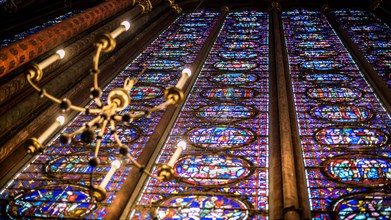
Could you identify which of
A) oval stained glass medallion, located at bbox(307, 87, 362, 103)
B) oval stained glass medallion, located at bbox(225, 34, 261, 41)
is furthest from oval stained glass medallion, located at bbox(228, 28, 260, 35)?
oval stained glass medallion, located at bbox(307, 87, 362, 103)

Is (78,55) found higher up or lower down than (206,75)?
lower down

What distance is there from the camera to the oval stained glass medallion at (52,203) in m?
5.96

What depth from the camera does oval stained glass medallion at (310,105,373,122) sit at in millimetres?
8180

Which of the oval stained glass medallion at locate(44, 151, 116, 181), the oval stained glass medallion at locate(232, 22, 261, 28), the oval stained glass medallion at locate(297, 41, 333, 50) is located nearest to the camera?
the oval stained glass medallion at locate(44, 151, 116, 181)

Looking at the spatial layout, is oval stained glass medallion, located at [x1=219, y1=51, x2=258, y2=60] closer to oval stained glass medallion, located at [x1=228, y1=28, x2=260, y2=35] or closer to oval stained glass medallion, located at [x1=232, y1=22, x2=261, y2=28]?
oval stained glass medallion, located at [x1=228, y1=28, x2=260, y2=35]

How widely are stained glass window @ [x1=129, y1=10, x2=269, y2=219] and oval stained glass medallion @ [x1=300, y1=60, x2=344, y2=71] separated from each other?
0.93 metres

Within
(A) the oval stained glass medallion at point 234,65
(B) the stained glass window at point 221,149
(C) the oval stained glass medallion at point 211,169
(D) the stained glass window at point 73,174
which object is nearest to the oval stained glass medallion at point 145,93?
(D) the stained glass window at point 73,174

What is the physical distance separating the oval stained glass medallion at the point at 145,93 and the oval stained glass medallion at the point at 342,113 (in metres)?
3.07

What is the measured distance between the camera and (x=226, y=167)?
6.86 meters

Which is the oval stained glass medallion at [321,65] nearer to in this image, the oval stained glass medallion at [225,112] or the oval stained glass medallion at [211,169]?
the oval stained glass medallion at [225,112]

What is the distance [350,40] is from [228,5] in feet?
17.7

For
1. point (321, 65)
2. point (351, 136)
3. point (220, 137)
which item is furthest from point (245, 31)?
point (351, 136)

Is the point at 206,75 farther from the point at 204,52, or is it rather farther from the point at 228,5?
the point at 228,5

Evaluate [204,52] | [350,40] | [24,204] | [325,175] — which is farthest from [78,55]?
[350,40]
